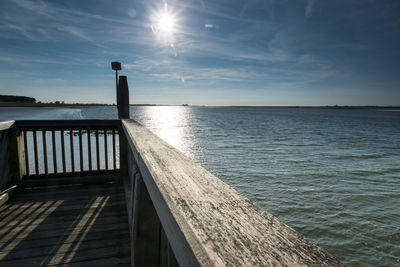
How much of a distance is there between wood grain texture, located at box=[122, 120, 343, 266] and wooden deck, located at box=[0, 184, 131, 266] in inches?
77.4

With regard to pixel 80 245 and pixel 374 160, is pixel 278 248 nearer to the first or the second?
pixel 80 245

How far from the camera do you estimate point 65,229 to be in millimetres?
2883

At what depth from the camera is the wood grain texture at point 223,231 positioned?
1.58 ft

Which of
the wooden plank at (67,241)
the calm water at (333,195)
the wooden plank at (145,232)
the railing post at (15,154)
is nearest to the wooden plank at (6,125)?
the railing post at (15,154)

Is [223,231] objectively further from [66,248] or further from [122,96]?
[122,96]

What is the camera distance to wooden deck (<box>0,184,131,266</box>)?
2.38 m

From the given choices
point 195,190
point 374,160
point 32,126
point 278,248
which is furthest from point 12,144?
point 374,160

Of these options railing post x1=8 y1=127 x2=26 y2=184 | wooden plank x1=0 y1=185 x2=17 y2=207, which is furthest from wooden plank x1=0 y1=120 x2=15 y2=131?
wooden plank x1=0 y1=185 x2=17 y2=207

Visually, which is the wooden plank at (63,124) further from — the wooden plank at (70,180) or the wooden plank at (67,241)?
the wooden plank at (67,241)

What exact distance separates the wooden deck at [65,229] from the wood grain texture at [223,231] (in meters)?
1.97

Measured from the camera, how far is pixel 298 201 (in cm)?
732

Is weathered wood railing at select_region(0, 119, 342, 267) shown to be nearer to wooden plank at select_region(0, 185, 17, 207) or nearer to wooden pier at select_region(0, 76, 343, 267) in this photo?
wooden pier at select_region(0, 76, 343, 267)

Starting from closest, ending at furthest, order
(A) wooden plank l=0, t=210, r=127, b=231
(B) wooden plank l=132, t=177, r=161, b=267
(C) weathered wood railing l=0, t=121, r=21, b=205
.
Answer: (B) wooden plank l=132, t=177, r=161, b=267, (A) wooden plank l=0, t=210, r=127, b=231, (C) weathered wood railing l=0, t=121, r=21, b=205

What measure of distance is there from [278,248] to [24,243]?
316 centimetres
